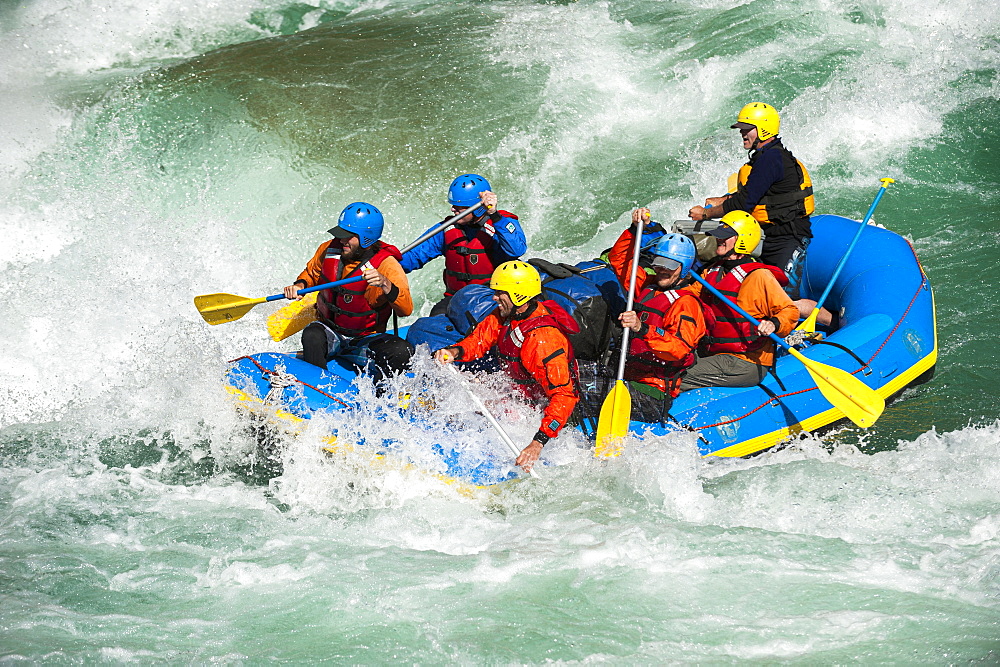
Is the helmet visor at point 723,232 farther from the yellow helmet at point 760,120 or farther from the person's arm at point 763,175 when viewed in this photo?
the yellow helmet at point 760,120

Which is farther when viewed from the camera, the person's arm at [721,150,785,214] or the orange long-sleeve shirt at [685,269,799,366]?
the person's arm at [721,150,785,214]

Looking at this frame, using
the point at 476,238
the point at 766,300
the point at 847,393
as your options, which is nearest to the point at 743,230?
the point at 766,300

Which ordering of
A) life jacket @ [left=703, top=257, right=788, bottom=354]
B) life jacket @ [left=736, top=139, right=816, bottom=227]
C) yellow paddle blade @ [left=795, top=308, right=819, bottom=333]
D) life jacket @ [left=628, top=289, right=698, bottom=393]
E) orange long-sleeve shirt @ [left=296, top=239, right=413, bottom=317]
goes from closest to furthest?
1. life jacket @ [left=628, top=289, right=698, bottom=393]
2. life jacket @ [left=703, top=257, right=788, bottom=354]
3. orange long-sleeve shirt @ [left=296, top=239, right=413, bottom=317]
4. yellow paddle blade @ [left=795, top=308, right=819, bottom=333]
5. life jacket @ [left=736, top=139, right=816, bottom=227]

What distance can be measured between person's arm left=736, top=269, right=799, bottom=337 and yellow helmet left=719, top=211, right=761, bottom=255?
25 cm

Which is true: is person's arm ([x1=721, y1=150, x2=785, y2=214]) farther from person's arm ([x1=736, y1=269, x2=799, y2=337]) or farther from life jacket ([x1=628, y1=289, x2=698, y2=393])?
life jacket ([x1=628, y1=289, x2=698, y2=393])

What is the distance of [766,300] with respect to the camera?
5.62 metres

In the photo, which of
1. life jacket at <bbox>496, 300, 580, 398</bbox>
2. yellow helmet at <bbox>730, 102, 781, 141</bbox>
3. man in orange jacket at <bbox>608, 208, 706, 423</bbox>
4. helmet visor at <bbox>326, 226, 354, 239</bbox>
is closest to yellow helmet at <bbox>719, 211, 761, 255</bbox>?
man in orange jacket at <bbox>608, 208, 706, 423</bbox>

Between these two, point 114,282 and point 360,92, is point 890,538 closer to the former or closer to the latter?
point 114,282

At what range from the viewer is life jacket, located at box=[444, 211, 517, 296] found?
20.8 feet

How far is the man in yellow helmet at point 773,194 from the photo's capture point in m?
6.51

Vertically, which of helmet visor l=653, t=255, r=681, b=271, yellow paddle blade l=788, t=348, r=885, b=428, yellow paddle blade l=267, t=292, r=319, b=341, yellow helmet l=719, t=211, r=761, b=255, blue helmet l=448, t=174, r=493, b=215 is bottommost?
yellow paddle blade l=788, t=348, r=885, b=428

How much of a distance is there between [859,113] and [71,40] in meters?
9.58

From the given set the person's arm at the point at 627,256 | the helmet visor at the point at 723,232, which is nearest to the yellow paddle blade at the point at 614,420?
the person's arm at the point at 627,256

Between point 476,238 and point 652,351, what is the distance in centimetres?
157
